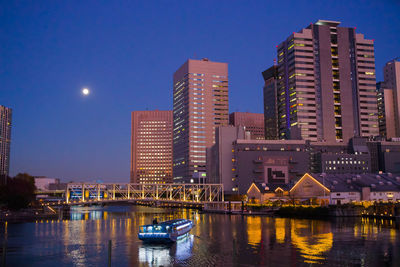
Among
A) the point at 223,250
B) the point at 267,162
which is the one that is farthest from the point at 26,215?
the point at 267,162

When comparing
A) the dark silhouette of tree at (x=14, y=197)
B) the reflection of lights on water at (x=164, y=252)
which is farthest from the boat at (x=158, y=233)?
the dark silhouette of tree at (x=14, y=197)

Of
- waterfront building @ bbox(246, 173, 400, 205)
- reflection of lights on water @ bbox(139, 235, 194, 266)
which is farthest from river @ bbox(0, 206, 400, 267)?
waterfront building @ bbox(246, 173, 400, 205)

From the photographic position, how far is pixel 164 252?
47875mm

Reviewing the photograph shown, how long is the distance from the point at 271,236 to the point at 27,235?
41.4 meters

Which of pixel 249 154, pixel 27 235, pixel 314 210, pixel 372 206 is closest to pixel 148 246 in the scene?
pixel 27 235

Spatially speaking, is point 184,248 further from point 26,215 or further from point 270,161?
point 270,161

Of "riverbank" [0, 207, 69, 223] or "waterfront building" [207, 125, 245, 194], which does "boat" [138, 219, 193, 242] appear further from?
"waterfront building" [207, 125, 245, 194]

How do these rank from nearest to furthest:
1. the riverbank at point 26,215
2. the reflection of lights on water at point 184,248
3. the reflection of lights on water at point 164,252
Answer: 1. the reflection of lights on water at point 164,252
2. the reflection of lights on water at point 184,248
3. the riverbank at point 26,215

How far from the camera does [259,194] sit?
5595 inches

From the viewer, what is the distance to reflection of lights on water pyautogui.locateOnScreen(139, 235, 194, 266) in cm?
4191

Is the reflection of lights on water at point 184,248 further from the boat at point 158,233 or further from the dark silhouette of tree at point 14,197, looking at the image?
the dark silhouette of tree at point 14,197

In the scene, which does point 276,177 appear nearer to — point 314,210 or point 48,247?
point 314,210

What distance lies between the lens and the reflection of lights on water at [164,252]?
41.9 metres

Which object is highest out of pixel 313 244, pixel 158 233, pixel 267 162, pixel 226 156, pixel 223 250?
pixel 226 156
